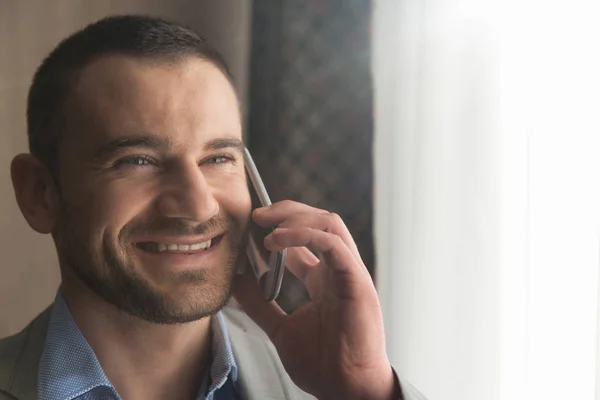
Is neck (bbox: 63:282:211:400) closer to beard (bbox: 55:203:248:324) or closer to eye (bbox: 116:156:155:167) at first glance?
beard (bbox: 55:203:248:324)

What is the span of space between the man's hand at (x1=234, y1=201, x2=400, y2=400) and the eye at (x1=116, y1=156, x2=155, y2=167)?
16 centimetres

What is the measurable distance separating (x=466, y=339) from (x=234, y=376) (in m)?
0.33

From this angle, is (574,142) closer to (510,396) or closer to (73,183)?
(510,396)

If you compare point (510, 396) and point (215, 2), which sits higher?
point (215, 2)

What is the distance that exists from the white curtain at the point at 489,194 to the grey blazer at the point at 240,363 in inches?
4.9

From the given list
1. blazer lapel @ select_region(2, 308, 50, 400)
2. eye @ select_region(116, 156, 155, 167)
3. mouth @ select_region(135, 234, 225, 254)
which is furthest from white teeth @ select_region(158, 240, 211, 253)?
blazer lapel @ select_region(2, 308, 50, 400)

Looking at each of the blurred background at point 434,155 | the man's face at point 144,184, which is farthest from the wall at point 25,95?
the man's face at point 144,184

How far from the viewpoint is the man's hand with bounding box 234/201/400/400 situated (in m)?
0.89

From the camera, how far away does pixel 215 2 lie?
0.99m

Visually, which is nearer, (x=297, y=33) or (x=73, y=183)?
(x=73, y=183)

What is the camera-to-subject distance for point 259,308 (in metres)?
0.96

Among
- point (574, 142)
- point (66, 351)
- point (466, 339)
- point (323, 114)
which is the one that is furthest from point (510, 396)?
point (66, 351)

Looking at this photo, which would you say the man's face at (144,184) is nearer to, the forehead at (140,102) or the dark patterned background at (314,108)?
the forehead at (140,102)

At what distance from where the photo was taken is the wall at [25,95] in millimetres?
930
